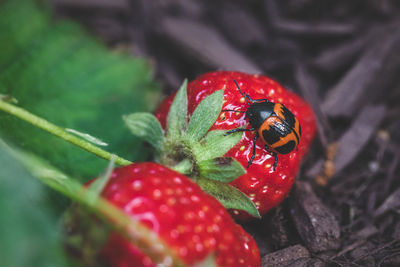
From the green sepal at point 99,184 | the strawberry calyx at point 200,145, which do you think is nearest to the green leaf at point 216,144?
the strawberry calyx at point 200,145

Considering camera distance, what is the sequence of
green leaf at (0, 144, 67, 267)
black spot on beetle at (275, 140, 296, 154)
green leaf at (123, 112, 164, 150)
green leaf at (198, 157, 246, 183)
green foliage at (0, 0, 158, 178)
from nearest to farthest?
1. green leaf at (0, 144, 67, 267)
2. green leaf at (198, 157, 246, 183)
3. black spot on beetle at (275, 140, 296, 154)
4. green leaf at (123, 112, 164, 150)
5. green foliage at (0, 0, 158, 178)

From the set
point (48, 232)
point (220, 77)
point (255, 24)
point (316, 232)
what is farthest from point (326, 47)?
point (48, 232)

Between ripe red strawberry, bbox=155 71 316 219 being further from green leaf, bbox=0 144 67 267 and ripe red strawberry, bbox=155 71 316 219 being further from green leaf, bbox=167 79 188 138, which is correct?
green leaf, bbox=0 144 67 267

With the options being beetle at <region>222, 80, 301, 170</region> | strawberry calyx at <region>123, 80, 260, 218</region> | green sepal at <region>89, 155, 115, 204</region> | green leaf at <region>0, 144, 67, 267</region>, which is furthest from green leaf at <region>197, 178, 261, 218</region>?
green leaf at <region>0, 144, 67, 267</region>

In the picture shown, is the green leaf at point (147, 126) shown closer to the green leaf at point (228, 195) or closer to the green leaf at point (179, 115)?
the green leaf at point (179, 115)

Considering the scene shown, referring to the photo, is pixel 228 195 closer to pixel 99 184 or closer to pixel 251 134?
pixel 251 134

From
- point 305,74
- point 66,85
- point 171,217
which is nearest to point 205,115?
point 171,217

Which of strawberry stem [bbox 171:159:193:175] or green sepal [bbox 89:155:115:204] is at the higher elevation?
green sepal [bbox 89:155:115:204]

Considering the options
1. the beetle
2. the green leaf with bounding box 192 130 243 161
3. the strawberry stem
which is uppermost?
the beetle
